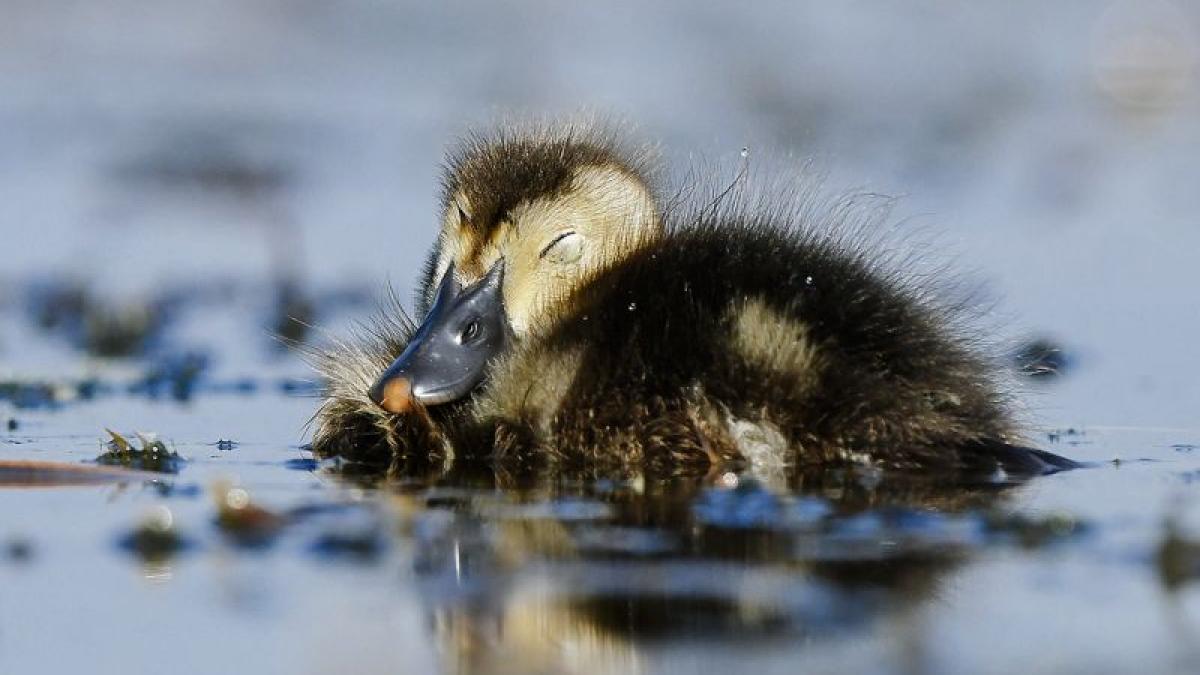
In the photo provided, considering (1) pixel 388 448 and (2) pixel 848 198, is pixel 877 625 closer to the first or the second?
(1) pixel 388 448

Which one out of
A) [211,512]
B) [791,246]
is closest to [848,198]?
[791,246]

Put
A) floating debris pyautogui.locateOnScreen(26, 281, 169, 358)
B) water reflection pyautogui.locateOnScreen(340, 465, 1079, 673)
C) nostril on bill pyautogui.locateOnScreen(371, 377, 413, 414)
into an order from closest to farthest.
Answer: water reflection pyautogui.locateOnScreen(340, 465, 1079, 673)
nostril on bill pyautogui.locateOnScreen(371, 377, 413, 414)
floating debris pyautogui.locateOnScreen(26, 281, 169, 358)

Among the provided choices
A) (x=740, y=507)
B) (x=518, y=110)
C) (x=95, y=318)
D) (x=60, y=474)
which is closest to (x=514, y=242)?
(x=60, y=474)

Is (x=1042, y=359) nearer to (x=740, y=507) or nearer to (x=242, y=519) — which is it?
(x=740, y=507)

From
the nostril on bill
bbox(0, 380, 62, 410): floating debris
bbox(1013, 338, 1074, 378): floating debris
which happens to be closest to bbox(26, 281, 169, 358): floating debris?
bbox(0, 380, 62, 410): floating debris

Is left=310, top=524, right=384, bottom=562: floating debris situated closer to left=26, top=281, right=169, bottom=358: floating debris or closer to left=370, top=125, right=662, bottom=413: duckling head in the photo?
left=370, top=125, right=662, bottom=413: duckling head

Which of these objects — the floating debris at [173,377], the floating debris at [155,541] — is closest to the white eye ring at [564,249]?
the floating debris at [173,377]

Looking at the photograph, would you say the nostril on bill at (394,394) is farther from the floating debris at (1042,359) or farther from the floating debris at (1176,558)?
the floating debris at (1176,558)
